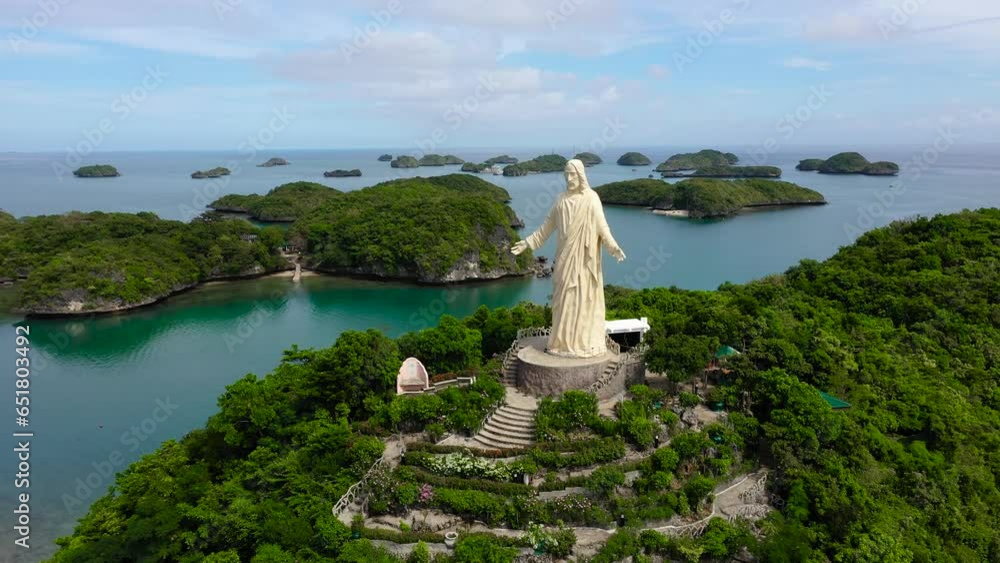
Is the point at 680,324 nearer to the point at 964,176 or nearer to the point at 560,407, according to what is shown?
the point at 560,407

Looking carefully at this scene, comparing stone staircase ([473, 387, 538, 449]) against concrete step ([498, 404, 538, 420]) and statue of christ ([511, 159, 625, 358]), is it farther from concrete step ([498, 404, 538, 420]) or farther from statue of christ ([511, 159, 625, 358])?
statue of christ ([511, 159, 625, 358])

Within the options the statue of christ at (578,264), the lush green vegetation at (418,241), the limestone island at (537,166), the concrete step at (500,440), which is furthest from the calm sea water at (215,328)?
the limestone island at (537,166)

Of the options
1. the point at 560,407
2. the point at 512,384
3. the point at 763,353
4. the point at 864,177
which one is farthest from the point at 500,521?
the point at 864,177

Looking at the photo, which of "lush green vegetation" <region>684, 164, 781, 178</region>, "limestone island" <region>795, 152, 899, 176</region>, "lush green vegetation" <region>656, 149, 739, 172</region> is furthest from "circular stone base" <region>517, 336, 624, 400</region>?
"lush green vegetation" <region>656, 149, 739, 172</region>

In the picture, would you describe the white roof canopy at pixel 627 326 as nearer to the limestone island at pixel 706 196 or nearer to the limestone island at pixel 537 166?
the limestone island at pixel 706 196

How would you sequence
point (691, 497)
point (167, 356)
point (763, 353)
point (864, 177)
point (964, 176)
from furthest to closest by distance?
1. point (864, 177)
2. point (964, 176)
3. point (167, 356)
4. point (763, 353)
5. point (691, 497)

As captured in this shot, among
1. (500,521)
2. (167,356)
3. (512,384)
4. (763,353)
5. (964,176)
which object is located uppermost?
(964,176)

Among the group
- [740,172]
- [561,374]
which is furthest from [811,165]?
[561,374]
